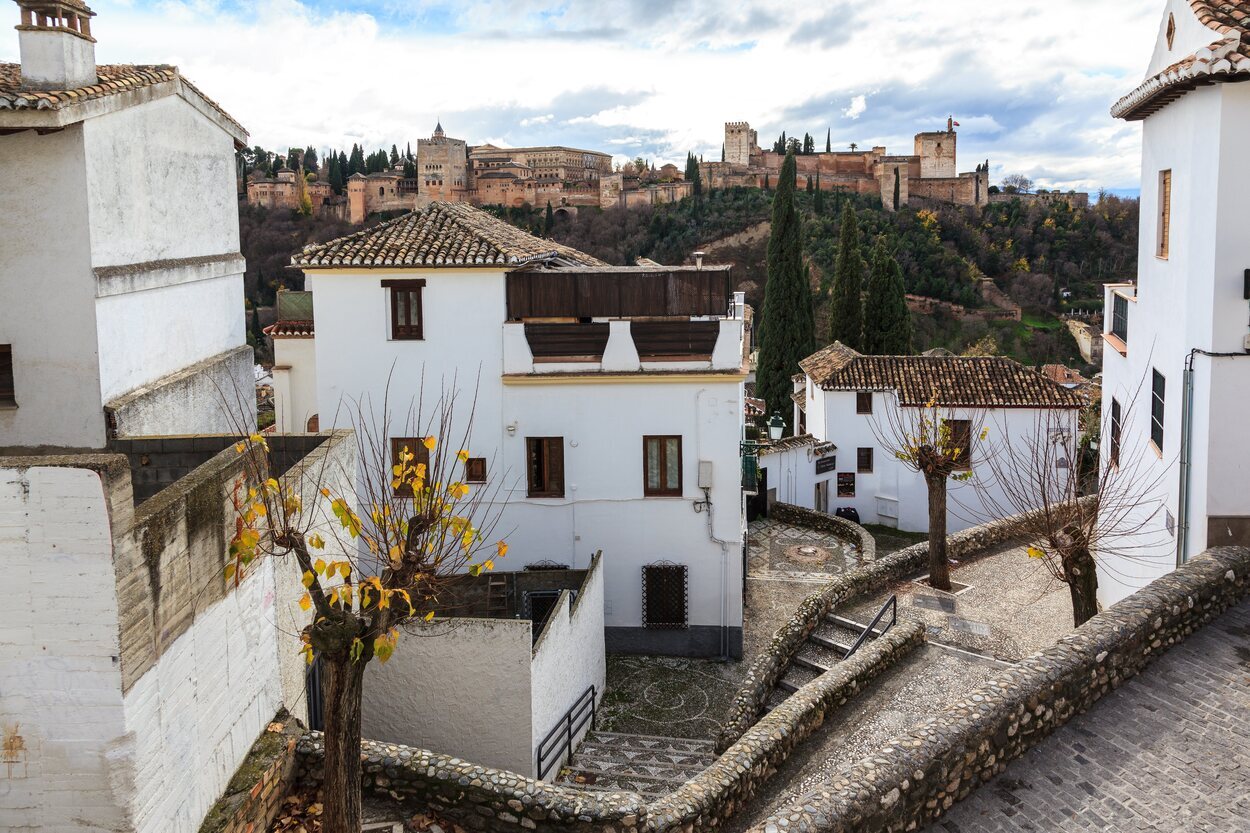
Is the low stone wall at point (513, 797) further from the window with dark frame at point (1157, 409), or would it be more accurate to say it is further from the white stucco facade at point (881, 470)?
the white stucco facade at point (881, 470)

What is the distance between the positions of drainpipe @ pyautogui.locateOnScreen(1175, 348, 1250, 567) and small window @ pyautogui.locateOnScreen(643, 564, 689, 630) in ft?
23.1

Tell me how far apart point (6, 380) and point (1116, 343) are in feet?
44.3

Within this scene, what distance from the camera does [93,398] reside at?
10258mm

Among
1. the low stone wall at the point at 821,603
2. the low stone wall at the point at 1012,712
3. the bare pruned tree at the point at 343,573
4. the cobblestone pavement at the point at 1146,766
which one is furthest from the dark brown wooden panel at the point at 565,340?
the cobblestone pavement at the point at 1146,766

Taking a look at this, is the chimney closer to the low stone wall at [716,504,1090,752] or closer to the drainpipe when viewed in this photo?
the low stone wall at [716,504,1090,752]

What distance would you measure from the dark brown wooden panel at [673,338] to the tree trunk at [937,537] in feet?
12.6

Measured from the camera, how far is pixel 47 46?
10305 mm

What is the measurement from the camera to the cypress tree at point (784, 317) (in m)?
35.8

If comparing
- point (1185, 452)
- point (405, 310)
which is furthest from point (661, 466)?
point (1185, 452)

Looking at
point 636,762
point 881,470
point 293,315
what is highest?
point 293,315

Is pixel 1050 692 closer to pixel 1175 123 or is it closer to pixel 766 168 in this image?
pixel 1175 123

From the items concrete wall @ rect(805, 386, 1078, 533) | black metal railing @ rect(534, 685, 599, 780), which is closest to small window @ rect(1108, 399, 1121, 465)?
black metal railing @ rect(534, 685, 599, 780)

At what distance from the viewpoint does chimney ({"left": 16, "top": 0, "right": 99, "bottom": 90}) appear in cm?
1026

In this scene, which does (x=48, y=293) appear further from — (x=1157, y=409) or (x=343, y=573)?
(x=1157, y=409)
